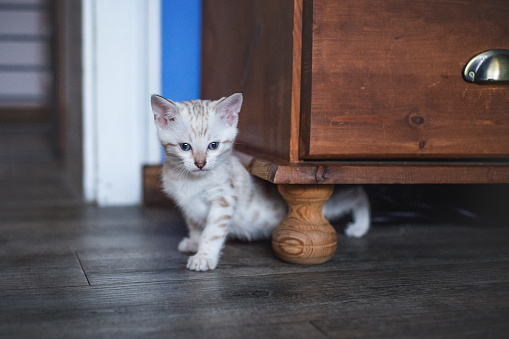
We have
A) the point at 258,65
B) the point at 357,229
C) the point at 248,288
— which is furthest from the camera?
the point at 357,229

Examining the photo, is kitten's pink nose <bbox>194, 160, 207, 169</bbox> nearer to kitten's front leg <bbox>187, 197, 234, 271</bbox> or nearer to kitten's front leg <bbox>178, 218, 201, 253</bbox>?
kitten's front leg <bbox>187, 197, 234, 271</bbox>

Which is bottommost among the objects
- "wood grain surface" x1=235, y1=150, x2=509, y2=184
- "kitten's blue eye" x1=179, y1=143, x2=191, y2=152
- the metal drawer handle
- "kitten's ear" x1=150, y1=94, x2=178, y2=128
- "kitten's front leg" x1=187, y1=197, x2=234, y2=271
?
"kitten's front leg" x1=187, y1=197, x2=234, y2=271

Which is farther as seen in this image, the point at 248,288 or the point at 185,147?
the point at 185,147

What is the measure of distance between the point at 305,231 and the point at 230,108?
13.3 inches

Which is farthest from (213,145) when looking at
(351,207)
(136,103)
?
(136,103)

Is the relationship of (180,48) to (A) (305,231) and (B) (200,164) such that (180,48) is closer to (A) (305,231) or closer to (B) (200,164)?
(B) (200,164)

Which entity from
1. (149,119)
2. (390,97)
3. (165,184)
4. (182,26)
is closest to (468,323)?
(390,97)

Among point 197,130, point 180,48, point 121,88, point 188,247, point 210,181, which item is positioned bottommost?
point 188,247

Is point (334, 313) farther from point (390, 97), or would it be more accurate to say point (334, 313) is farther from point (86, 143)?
point (86, 143)

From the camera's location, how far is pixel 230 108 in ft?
3.86

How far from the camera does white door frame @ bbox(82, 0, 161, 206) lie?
71.3 inches

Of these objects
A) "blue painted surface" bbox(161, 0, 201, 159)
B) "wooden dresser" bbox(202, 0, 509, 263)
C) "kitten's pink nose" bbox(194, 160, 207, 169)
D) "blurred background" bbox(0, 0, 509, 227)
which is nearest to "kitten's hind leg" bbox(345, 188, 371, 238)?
"blurred background" bbox(0, 0, 509, 227)

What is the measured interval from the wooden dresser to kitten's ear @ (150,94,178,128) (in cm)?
24

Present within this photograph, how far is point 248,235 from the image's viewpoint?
4.39 ft
